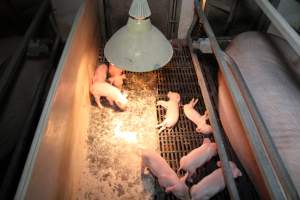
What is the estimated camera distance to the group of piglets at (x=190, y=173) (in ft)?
4.85

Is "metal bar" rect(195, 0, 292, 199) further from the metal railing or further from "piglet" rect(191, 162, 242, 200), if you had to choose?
"piglet" rect(191, 162, 242, 200)

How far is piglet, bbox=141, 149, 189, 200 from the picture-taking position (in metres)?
1.48

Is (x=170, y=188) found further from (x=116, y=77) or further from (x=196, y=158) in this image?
(x=116, y=77)

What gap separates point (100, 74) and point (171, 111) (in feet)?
2.09

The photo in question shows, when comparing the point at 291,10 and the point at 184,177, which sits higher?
the point at 291,10

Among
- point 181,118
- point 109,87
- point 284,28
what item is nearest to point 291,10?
point 284,28

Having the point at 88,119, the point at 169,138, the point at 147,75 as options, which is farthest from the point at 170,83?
the point at 88,119

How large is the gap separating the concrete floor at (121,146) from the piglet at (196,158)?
237 millimetres

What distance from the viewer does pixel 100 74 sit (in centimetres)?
202

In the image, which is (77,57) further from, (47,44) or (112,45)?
(47,44)

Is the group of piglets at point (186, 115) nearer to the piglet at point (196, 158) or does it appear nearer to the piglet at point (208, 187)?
the piglet at point (196, 158)

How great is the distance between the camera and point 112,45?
110cm

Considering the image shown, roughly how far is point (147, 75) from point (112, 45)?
111 centimetres

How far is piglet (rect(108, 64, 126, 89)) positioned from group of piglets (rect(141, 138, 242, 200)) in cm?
64
